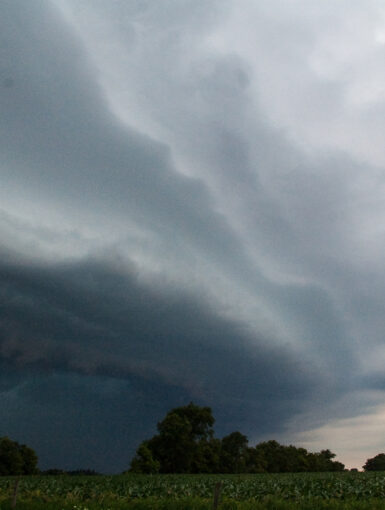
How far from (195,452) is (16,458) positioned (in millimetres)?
46889

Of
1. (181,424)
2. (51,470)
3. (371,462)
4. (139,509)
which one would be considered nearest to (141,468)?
(181,424)

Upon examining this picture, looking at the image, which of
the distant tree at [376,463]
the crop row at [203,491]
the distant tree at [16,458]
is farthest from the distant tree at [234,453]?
the crop row at [203,491]

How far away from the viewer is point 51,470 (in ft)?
237

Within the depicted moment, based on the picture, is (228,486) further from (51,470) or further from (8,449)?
(8,449)

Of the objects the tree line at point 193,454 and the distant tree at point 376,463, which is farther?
the distant tree at point 376,463

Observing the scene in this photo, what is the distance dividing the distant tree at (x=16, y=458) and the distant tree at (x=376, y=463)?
119 metres

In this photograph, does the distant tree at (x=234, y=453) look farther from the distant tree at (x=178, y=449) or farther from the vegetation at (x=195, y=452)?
the distant tree at (x=178, y=449)

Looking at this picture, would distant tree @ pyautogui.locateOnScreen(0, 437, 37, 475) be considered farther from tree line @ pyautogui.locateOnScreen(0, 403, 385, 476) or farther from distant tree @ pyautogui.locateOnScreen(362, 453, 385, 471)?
distant tree @ pyautogui.locateOnScreen(362, 453, 385, 471)

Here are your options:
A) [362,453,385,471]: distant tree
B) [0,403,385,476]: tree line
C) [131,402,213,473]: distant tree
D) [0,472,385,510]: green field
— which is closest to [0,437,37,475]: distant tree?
[0,403,385,476]: tree line

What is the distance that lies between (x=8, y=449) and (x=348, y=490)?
371 feet

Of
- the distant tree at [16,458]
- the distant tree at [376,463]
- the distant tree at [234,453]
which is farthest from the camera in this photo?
the distant tree at [376,463]

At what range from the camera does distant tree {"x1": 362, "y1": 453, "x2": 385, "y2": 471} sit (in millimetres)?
166025

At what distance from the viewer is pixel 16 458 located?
116 m

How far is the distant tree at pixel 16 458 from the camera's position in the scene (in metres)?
114
